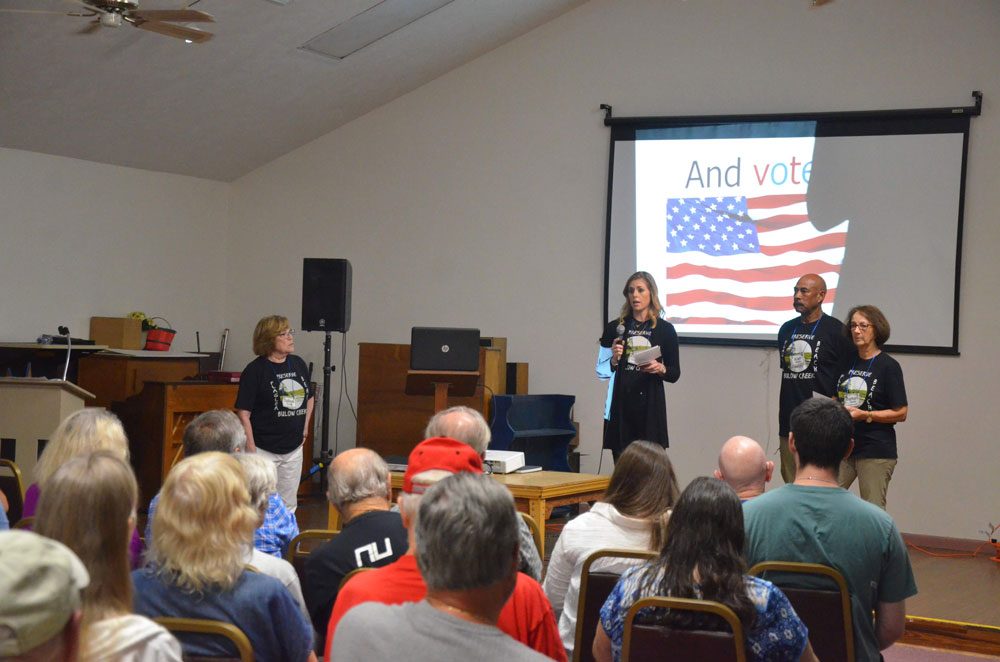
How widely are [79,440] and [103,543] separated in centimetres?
160

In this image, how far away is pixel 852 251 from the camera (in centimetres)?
744

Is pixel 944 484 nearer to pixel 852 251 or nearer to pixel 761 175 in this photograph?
pixel 852 251

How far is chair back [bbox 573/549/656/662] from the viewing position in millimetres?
2727

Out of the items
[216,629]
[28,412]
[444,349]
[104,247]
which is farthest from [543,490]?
[104,247]

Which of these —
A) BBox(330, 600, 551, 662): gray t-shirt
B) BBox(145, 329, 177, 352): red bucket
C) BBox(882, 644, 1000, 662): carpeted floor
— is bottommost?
BBox(882, 644, 1000, 662): carpeted floor

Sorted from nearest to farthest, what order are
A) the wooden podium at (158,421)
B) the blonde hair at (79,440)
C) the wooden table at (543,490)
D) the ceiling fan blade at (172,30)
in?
the blonde hair at (79,440) < the wooden table at (543,490) < the ceiling fan blade at (172,30) < the wooden podium at (158,421)

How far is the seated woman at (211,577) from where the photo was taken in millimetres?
2168

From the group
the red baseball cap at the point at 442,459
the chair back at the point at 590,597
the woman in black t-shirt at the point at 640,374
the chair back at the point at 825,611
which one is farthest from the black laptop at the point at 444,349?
the red baseball cap at the point at 442,459

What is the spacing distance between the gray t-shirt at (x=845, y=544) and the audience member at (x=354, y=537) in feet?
3.21

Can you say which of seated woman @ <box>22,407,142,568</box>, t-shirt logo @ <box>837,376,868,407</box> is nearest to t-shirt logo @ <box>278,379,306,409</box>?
seated woman @ <box>22,407,142,568</box>

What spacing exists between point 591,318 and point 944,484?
9.34ft

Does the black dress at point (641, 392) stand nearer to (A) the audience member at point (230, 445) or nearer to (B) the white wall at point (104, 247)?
(A) the audience member at point (230, 445)

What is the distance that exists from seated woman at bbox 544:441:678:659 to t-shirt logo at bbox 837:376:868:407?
2.70 meters

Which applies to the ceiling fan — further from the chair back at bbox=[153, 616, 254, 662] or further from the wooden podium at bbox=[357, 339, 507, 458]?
the chair back at bbox=[153, 616, 254, 662]
